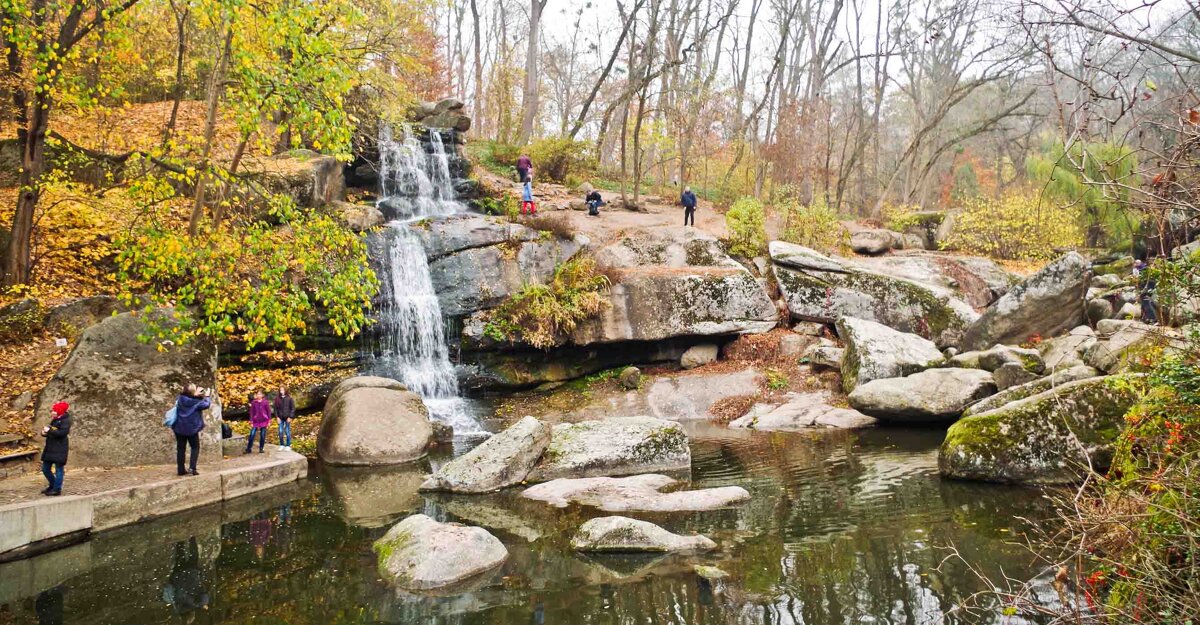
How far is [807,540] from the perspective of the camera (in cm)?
693

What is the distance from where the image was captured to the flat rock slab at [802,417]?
44.7 feet

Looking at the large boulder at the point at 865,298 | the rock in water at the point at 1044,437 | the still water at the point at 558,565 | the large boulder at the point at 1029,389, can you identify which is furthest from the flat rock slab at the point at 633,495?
the large boulder at the point at 865,298

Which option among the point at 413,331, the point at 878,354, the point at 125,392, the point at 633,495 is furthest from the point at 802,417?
the point at 125,392

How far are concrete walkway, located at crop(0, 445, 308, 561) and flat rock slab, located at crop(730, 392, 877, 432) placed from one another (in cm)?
904

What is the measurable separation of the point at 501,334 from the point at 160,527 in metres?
9.06

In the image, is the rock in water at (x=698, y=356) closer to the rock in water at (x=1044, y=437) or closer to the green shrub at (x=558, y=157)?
the rock in water at (x=1044, y=437)

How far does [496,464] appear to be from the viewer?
9906mm

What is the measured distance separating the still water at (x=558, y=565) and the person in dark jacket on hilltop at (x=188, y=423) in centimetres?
82

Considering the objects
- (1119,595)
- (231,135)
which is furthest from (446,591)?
(231,135)

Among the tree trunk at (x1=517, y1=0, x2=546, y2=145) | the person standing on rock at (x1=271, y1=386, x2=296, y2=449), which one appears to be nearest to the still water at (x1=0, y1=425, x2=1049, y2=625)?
the person standing on rock at (x1=271, y1=386, x2=296, y2=449)

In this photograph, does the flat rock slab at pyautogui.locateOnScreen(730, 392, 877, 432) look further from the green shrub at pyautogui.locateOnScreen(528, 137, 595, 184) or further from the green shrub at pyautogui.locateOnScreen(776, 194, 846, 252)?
the green shrub at pyautogui.locateOnScreen(528, 137, 595, 184)

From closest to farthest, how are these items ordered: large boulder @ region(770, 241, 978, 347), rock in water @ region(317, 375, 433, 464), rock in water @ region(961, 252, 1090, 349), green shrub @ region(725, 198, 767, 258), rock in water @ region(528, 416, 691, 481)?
1. rock in water @ region(528, 416, 691, 481)
2. rock in water @ region(317, 375, 433, 464)
3. rock in water @ region(961, 252, 1090, 349)
4. large boulder @ region(770, 241, 978, 347)
5. green shrub @ region(725, 198, 767, 258)

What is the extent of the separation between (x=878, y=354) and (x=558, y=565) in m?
10.8

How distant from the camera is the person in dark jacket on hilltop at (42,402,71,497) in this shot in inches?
303
